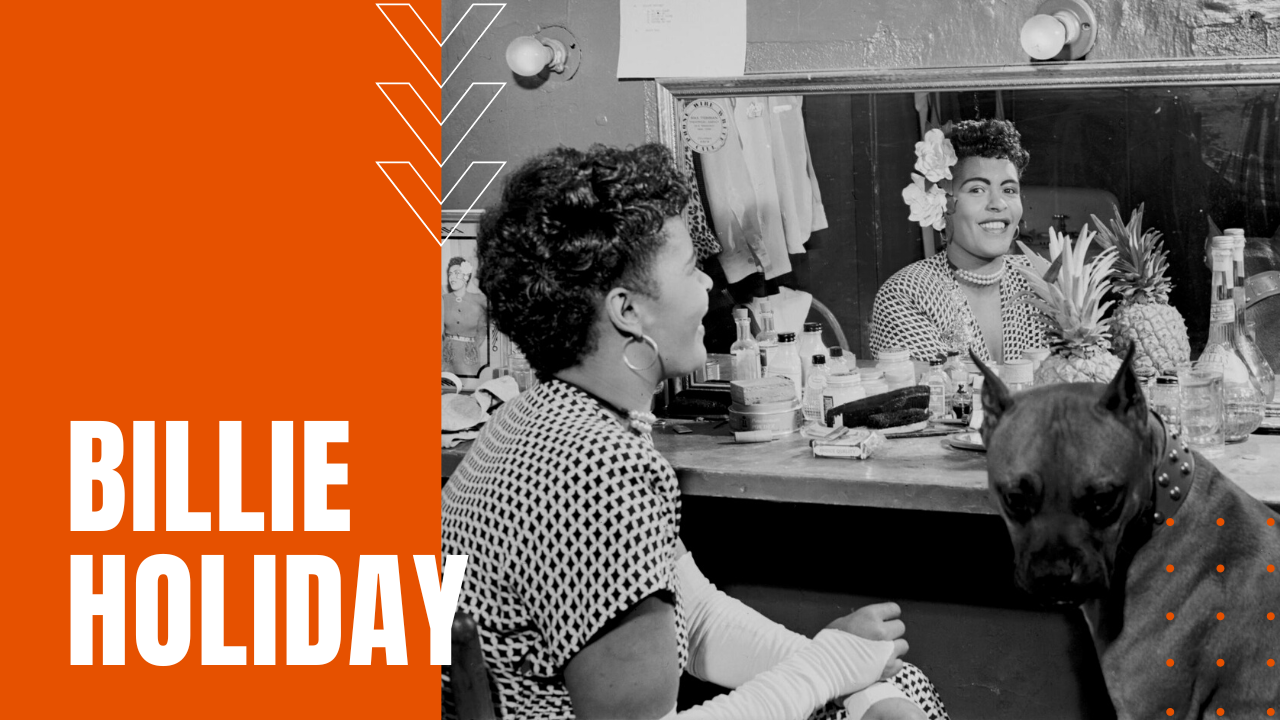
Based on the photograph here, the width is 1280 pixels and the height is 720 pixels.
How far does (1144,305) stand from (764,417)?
84 cm

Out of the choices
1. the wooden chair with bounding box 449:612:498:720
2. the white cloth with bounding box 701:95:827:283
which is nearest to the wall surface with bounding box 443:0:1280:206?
the white cloth with bounding box 701:95:827:283

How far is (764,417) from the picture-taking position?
2760mm

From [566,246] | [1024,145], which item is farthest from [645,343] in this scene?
[1024,145]

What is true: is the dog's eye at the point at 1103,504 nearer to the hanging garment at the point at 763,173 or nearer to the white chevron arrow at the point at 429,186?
the hanging garment at the point at 763,173

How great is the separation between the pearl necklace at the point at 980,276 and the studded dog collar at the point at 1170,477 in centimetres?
98

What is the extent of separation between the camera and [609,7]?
3.12m

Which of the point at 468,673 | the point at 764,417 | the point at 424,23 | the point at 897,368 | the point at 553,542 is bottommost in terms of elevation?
the point at 468,673

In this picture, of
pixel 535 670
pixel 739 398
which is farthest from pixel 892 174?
pixel 535 670

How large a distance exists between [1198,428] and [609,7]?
5.64ft

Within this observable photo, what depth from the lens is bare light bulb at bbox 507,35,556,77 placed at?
10.4ft

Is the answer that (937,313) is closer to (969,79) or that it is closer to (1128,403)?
(969,79)

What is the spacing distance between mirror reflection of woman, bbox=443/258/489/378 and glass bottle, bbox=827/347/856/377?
995mm

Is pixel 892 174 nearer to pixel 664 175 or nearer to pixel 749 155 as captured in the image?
pixel 749 155

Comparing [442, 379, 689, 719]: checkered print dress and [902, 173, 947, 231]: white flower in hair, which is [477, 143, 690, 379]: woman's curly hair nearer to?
[442, 379, 689, 719]: checkered print dress
